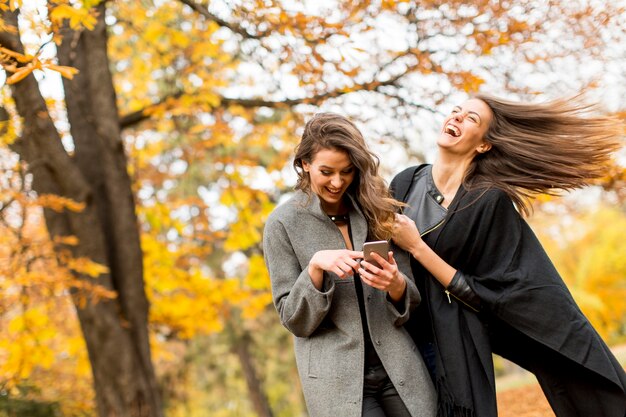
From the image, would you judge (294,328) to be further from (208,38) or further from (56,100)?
(208,38)

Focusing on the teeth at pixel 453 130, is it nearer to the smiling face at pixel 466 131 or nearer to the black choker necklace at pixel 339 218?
the smiling face at pixel 466 131

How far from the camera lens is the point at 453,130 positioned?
3777 millimetres

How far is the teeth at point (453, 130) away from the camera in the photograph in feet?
12.4

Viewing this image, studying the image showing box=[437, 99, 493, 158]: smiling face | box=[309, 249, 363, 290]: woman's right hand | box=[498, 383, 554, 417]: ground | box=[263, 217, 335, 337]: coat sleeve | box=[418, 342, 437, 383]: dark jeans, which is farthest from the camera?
box=[498, 383, 554, 417]: ground

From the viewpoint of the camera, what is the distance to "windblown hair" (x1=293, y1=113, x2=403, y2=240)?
3.19 metres

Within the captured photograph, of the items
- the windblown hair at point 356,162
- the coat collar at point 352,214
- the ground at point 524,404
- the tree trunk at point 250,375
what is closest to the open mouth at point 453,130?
the windblown hair at point 356,162

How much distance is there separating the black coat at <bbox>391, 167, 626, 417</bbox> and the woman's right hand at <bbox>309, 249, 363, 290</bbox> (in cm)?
68

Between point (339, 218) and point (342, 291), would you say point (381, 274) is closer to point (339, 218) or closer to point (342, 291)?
point (342, 291)

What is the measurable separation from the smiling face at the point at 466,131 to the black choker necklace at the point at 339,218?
0.72 metres

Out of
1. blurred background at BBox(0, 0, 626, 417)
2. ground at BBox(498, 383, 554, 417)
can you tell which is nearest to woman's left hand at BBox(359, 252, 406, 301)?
blurred background at BBox(0, 0, 626, 417)

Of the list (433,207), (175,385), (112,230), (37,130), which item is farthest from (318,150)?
(175,385)

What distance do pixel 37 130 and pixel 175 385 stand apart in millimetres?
13345

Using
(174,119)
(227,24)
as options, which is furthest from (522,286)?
(174,119)

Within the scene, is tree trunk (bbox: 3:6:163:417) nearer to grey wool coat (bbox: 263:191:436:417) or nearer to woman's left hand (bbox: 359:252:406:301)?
grey wool coat (bbox: 263:191:436:417)
